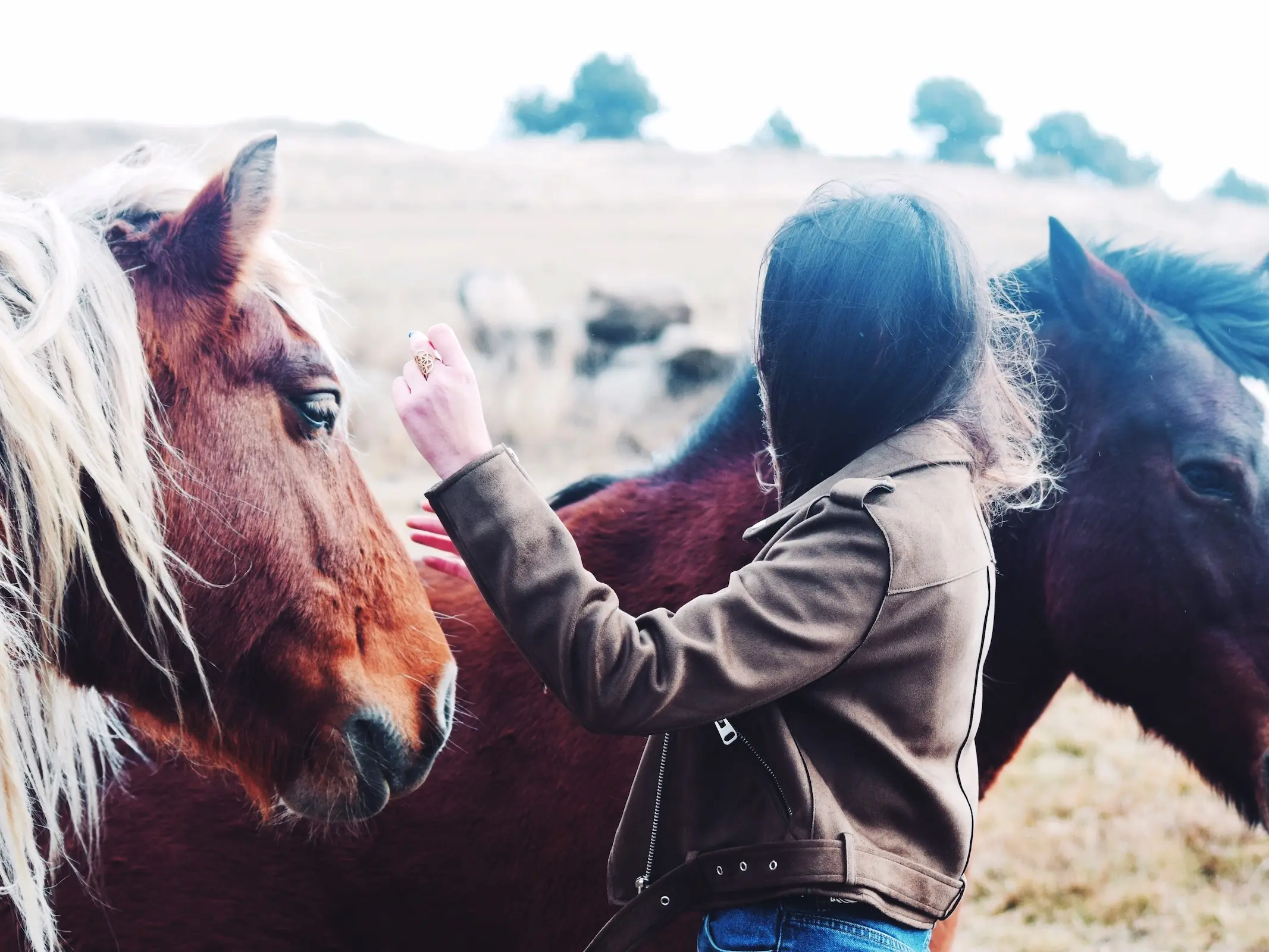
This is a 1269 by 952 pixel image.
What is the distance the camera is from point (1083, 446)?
2260 millimetres

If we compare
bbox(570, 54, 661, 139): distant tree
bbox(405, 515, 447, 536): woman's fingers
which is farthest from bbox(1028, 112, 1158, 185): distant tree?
bbox(405, 515, 447, 536): woman's fingers

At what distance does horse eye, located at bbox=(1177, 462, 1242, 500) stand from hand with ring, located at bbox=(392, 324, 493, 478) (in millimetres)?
1503

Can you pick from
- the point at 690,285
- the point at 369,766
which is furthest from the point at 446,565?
the point at 690,285

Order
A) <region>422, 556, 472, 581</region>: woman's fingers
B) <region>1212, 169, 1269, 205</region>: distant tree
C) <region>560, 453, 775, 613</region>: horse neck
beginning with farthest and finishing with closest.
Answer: <region>1212, 169, 1269, 205</region>: distant tree < <region>560, 453, 775, 613</region>: horse neck < <region>422, 556, 472, 581</region>: woman's fingers

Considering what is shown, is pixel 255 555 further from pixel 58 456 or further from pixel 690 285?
pixel 690 285

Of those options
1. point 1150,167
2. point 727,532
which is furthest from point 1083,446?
point 1150,167

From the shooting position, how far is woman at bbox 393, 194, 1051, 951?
4.23 feet

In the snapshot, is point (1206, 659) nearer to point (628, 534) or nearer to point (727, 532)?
point (727, 532)

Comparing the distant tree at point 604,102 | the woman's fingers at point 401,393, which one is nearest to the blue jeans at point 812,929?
the woman's fingers at point 401,393

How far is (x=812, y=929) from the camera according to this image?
4.39 ft

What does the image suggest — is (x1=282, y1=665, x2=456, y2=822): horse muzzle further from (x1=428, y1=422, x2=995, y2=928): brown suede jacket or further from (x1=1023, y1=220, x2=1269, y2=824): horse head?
(x1=1023, y1=220, x2=1269, y2=824): horse head

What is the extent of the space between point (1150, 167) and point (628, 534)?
5158 cm

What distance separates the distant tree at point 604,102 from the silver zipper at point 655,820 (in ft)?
197

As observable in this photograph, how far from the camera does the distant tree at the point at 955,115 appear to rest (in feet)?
178
